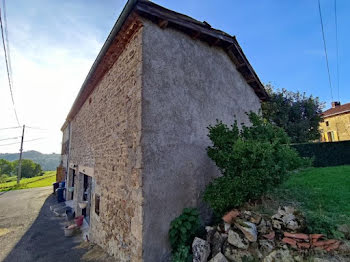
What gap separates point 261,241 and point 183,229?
4.90 ft

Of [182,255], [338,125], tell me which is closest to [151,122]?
[182,255]

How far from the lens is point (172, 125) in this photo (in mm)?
4312

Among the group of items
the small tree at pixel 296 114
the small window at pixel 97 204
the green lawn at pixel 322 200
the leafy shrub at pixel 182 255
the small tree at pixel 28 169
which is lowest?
the small tree at pixel 28 169

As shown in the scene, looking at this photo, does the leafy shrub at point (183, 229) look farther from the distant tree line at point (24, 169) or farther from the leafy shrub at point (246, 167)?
the distant tree line at point (24, 169)

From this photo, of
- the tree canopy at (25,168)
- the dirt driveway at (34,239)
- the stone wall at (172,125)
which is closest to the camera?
the stone wall at (172,125)

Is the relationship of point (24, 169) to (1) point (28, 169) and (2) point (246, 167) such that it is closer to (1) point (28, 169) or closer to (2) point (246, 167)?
(1) point (28, 169)

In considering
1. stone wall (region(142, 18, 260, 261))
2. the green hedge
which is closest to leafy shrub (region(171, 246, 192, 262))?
stone wall (region(142, 18, 260, 261))

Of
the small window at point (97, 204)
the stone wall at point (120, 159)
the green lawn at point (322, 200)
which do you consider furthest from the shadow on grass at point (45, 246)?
the green lawn at point (322, 200)

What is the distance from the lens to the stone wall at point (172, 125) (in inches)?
147

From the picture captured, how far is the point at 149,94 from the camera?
13.2ft

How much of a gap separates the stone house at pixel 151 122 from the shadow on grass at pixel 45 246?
0.79m

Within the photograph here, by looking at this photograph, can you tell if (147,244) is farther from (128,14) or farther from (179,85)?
(128,14)

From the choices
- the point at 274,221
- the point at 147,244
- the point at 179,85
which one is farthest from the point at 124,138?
the point at 274,221

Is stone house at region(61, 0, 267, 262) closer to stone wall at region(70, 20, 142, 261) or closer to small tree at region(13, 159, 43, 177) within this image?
stone wall at region(70, 20, 142, 261)
